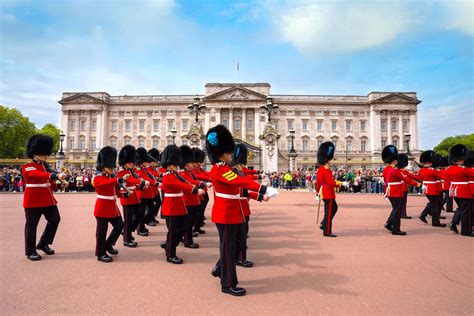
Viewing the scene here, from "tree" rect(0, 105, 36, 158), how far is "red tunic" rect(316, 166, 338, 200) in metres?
61.2

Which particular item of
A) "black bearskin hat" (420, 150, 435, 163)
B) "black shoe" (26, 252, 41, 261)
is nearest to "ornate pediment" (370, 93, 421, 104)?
"black bearskin hat" (420, 150, 435, 163)

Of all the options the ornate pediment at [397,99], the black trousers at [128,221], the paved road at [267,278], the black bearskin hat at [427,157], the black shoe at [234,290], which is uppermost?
the ornate pediment at [397,99]

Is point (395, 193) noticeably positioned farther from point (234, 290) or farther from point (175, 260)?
point (175, 260)

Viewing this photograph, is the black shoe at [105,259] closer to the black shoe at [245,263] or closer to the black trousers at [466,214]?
the black shoe at [245,263]

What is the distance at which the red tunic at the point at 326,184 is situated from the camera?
24.6ft

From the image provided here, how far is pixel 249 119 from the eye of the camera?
184ft

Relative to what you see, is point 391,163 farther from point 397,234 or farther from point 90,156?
point 90,156

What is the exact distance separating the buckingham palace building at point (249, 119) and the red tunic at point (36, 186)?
4971 centimetres

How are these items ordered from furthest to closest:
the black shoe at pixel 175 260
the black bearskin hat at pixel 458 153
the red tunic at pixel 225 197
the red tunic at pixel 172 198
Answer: the black bearskin hat at pixel 458 153 < the red tunic at pixel 172 198 < the black shoe at pixel 175 260 < the red tunic at pixel 225 197

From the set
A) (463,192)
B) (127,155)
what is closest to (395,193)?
(463,192)

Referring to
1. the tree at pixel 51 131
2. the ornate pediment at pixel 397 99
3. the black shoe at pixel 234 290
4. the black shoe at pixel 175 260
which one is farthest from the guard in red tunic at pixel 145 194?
the tree at pixel 51 131

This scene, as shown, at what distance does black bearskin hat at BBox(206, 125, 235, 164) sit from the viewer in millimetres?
4242

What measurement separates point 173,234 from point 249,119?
169 feet

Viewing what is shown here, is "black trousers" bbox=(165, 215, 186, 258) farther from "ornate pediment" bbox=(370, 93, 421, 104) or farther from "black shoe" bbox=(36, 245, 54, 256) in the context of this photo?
"ornate pediment" bbox=(370, 93, 421, 104)
